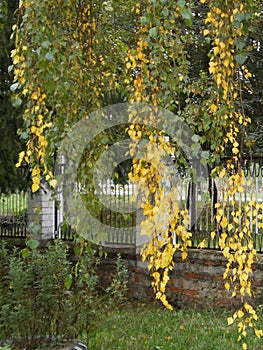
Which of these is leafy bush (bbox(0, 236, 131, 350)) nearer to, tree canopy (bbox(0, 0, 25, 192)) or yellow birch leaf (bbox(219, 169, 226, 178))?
yellow birch leaf (bbox(219, 169, 226, 178))

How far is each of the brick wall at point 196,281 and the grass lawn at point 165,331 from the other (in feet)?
0.49

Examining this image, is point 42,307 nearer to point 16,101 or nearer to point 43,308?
point 43,308

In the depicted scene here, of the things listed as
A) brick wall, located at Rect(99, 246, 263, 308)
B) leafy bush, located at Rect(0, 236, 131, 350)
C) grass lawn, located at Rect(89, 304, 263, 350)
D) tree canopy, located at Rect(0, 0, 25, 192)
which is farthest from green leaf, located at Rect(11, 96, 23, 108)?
brick wall, located at Rect(99, 246, 263, 308)

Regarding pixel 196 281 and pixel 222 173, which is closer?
pixel 222 173

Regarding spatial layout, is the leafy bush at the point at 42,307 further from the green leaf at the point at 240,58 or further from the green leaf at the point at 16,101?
the green leaf at the point at 240,58

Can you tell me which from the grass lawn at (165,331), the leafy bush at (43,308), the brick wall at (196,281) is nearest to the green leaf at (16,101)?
the leafy bush at (43,308)

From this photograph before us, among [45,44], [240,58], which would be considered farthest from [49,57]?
[240,58]

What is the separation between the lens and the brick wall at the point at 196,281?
17.9 feet

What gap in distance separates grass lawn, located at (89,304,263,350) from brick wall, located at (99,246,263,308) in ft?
0.49

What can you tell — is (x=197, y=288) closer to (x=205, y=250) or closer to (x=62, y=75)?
(x=205, y=250)

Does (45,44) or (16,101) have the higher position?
(45,44)

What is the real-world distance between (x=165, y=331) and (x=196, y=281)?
97 centimetres

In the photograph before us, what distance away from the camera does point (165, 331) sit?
15.6 feet

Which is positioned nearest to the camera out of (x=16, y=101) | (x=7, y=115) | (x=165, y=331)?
(x=16, y=101)
